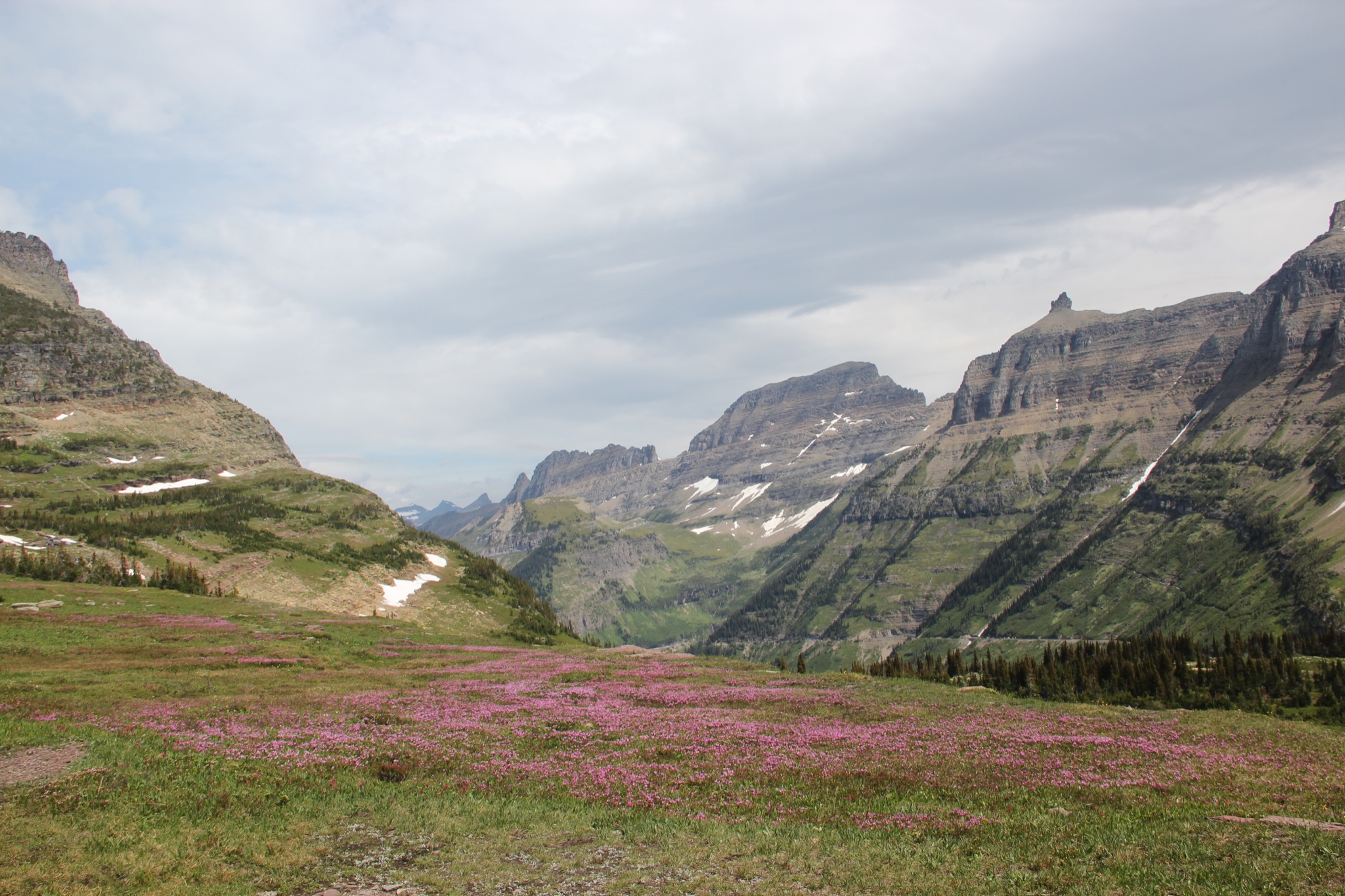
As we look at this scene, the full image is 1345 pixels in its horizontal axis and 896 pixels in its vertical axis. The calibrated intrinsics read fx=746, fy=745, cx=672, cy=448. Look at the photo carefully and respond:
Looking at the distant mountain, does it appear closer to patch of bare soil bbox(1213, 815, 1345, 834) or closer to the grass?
the grass

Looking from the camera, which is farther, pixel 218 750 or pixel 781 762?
pixel 781 762

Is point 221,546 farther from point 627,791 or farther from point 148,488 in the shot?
point 627,791

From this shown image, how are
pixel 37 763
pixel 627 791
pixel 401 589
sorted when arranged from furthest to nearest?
pixel 401 589, pixel 627 791, pixel 37 763

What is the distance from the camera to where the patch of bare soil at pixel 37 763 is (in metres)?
23.1

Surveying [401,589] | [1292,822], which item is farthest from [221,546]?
[1292,822]

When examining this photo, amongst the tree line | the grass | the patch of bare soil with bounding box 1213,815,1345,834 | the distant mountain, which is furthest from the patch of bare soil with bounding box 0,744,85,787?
the distant mountain

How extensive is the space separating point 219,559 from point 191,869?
128502 mm

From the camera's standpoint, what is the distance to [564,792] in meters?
25.9

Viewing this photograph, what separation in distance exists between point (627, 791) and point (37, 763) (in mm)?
19604

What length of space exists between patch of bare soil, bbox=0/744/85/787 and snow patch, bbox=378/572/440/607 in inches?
4074

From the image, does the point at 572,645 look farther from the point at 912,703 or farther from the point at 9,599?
the point at 912,703

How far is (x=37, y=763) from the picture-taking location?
81.2 feet

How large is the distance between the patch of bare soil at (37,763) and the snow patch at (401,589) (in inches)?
4074

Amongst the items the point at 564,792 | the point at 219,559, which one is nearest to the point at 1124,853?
the point at 564,792
